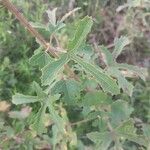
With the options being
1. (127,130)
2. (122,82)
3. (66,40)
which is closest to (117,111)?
(127,130)

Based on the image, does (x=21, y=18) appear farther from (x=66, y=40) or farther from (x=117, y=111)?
(x=66, y=40)

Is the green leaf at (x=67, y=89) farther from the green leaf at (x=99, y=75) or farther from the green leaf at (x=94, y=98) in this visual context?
the green leaf at (x=99, y=75)

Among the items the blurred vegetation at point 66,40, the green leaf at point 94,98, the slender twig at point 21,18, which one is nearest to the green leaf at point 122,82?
the green leaf at point 94,98

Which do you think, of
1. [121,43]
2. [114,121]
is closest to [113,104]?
[114,121]

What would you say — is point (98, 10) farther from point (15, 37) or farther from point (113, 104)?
point (113, 104)

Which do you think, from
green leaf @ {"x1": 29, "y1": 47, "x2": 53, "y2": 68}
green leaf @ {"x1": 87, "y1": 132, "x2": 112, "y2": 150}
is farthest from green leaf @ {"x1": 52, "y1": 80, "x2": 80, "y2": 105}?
green leaf @ {"x1": 87, "y1": 132, "x2": 112, "y2": 150}

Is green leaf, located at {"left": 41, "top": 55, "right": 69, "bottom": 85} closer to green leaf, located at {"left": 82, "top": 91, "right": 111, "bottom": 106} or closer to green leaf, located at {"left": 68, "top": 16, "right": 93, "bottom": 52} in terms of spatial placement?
green leaf, located at {"left": 68, "top": 16, "right": 93, "bottom": 52}
